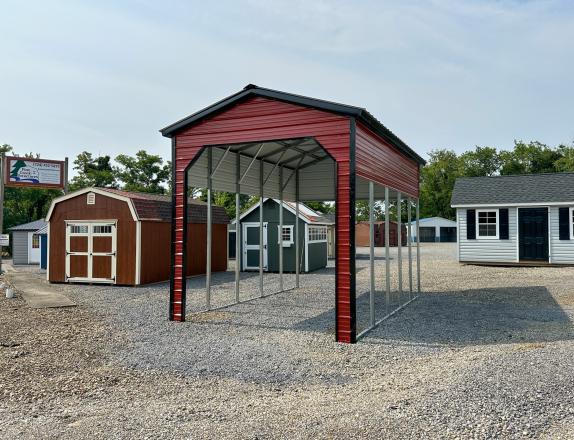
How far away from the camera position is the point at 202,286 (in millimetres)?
14164

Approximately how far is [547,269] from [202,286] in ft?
44.0

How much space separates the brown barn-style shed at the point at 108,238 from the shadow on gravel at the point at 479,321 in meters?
8.20

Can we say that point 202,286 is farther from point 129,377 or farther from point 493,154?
point 493,154

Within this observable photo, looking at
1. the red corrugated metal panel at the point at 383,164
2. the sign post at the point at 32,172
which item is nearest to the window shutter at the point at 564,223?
the red corrugated metal panel at the point at 383,164

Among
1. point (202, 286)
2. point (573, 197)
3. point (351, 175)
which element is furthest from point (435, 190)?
point (351, 175)

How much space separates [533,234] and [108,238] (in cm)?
1653

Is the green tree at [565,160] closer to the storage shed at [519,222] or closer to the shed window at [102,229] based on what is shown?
the storage shed at [519,222]

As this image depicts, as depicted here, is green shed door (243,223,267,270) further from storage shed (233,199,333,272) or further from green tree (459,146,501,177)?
green tree (459,146,501,177)

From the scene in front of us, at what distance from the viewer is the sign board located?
65.6ft

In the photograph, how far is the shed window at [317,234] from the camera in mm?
19572

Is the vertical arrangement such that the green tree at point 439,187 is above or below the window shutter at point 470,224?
above

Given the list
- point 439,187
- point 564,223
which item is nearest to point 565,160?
point 439,187

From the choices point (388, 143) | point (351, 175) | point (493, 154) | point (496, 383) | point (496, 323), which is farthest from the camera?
point (493, 154)

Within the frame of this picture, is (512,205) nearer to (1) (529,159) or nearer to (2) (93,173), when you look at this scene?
(2) (93,173)
